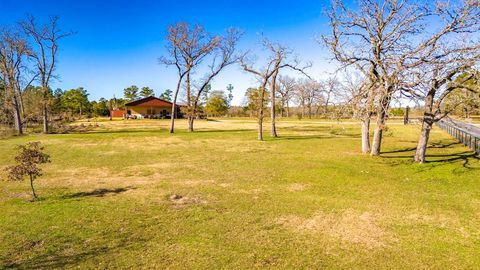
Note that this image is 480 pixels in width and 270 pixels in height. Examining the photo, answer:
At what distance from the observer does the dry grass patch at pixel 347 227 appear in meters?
7.19

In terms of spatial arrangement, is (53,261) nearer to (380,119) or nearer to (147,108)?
(380,119)

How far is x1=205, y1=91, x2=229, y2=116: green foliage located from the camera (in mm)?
81188

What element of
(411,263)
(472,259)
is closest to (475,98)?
(472,259)

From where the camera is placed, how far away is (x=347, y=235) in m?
7.42

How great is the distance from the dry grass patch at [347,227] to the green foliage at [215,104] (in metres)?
73.5

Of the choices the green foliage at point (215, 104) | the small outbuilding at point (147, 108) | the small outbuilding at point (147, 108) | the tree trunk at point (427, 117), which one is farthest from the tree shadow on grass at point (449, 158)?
the green foliage at point (215, 104)

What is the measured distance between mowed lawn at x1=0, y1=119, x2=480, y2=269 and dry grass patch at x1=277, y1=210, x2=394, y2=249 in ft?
0.09

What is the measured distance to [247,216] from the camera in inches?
342

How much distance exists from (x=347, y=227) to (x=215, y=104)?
74.5 m

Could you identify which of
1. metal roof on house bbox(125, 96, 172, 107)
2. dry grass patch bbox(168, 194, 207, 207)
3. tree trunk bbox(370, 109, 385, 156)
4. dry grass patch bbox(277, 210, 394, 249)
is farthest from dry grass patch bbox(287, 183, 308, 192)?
metal roof on house bbox(125, 96, 172, 107)

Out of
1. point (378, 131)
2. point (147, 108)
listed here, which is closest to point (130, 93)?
point (147, 108)

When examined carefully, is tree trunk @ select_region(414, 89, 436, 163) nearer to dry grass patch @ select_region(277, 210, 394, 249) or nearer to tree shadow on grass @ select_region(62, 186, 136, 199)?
dry grass patch @ select_region(277, 210, 394, 249)

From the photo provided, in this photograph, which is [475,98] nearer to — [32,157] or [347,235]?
[347,235]

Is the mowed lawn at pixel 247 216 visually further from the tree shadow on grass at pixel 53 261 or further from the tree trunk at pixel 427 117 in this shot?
the tree trunk at pixel 427 117
